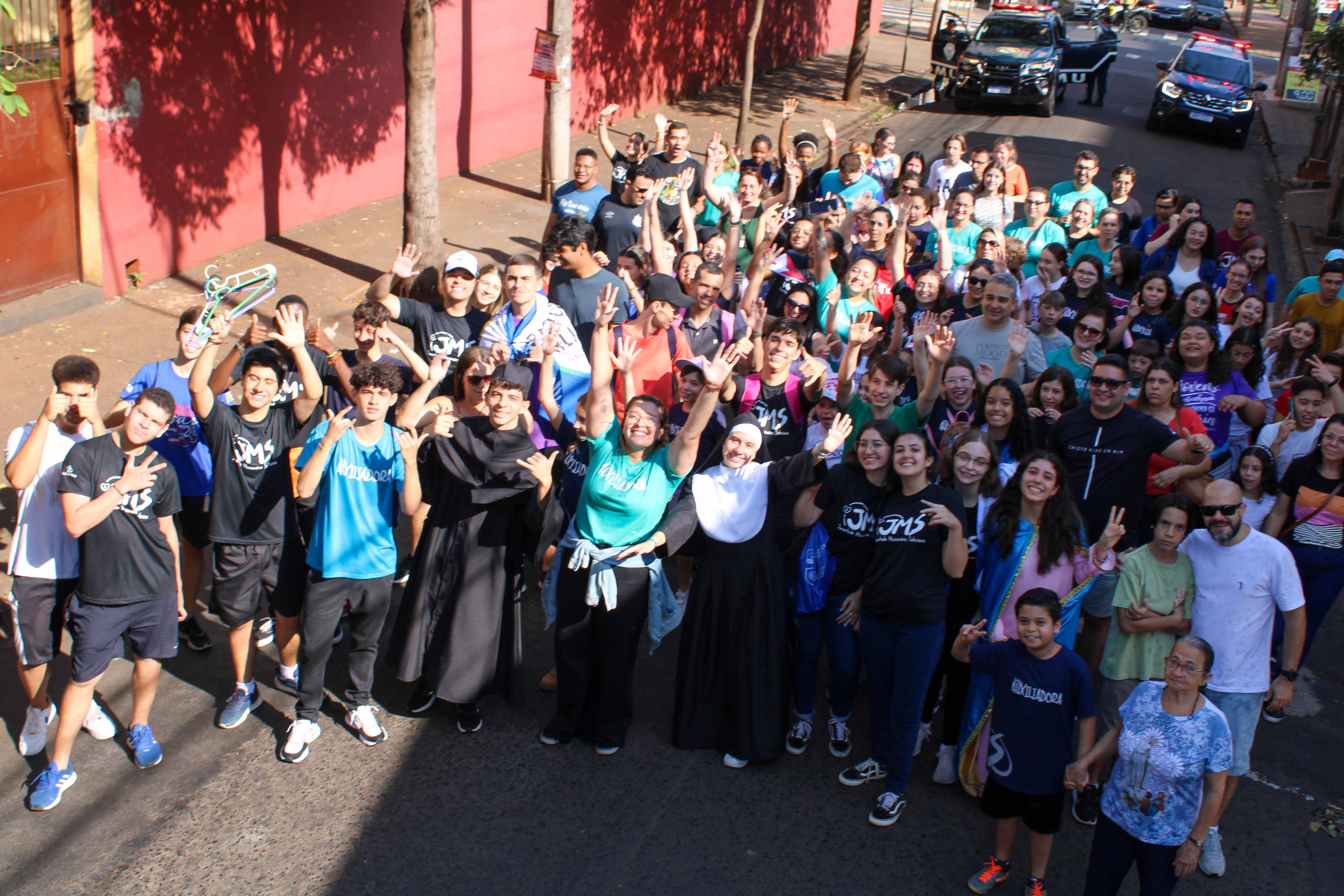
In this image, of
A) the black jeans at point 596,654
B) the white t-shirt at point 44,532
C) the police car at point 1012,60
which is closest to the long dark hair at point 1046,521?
the black jeans at point 596,654

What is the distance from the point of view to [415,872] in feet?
15.5

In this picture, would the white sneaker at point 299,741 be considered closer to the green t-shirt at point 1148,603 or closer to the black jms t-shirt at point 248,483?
the black jms t-shirt at point 248,483

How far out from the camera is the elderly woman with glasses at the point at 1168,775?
415cm

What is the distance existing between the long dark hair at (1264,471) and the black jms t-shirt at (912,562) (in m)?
1.87

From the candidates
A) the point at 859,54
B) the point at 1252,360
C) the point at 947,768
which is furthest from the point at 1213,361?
the point at 859,54

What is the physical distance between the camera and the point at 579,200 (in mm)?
9898

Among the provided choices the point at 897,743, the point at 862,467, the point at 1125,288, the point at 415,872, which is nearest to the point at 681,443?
the point at 862,467

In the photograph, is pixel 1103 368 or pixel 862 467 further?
pixel 1103 368

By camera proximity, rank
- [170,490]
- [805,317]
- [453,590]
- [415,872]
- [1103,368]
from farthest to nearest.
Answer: [805,317], [1103,368], [453,590], [170,490], [415,872]

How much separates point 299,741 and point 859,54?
20323 mm

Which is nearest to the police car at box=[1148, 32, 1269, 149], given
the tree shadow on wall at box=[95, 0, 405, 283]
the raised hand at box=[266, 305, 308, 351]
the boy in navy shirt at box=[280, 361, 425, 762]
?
the tree shadow on wall at box=[95, 0, 405, 283]

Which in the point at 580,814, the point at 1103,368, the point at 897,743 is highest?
the point at 1103,368

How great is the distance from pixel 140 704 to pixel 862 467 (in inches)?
138

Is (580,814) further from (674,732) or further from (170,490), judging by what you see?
(170,490)
